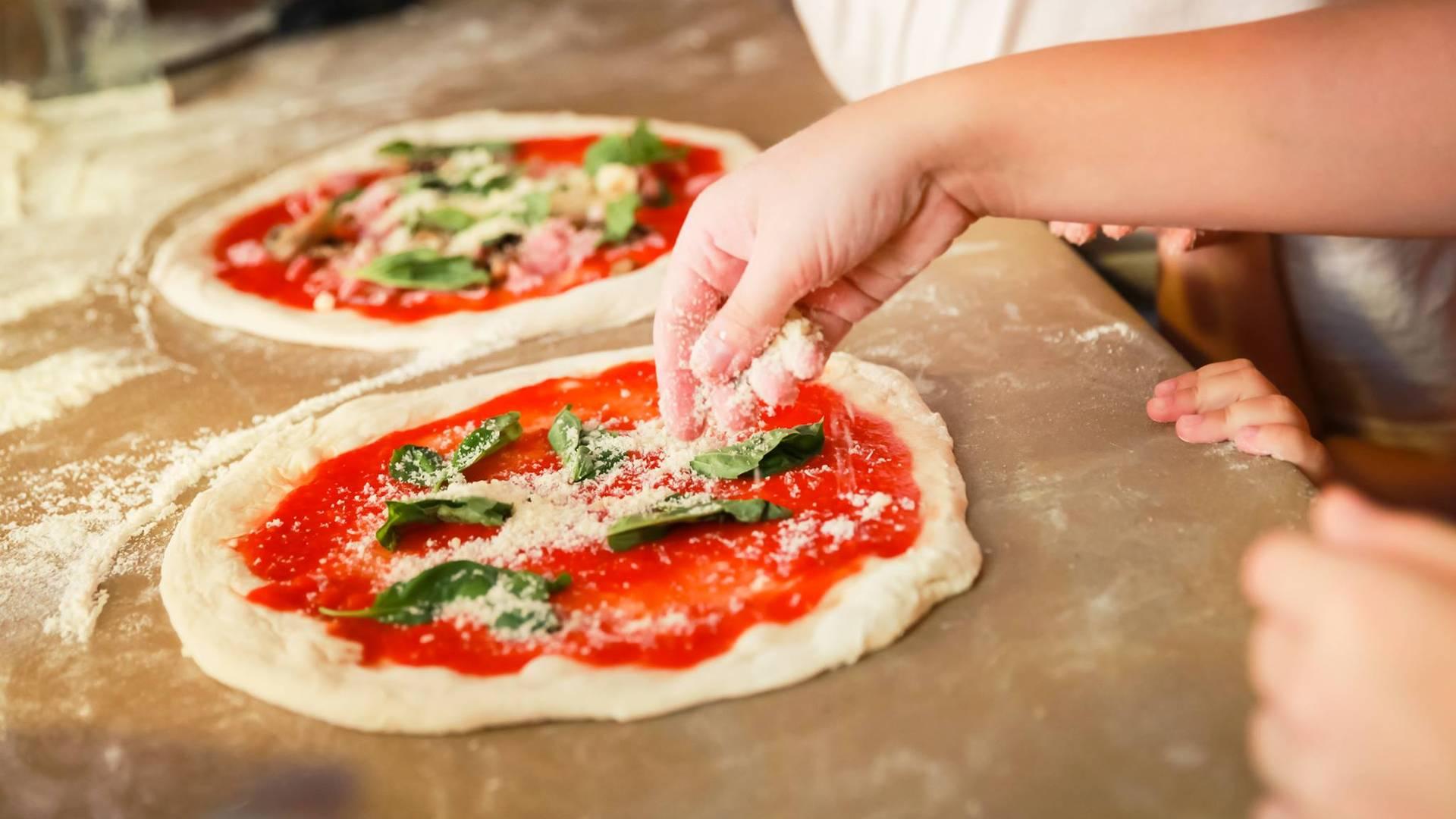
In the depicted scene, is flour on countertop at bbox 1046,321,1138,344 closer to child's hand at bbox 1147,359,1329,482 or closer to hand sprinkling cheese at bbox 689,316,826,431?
child's hand at bbox 1147,359,1329,482

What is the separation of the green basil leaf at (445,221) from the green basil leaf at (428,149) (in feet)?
1.58

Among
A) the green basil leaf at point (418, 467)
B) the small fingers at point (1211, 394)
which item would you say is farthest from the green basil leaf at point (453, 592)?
the small fingers at point (1211, 394)

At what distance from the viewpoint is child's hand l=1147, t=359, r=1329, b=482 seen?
65.6 inches

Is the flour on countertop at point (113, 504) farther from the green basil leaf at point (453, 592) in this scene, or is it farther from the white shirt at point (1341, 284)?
the white shirt at point (1341, 284)

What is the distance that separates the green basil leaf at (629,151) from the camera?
2850 millimetres

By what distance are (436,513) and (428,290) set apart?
38.2 inches

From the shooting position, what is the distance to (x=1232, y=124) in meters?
1.33

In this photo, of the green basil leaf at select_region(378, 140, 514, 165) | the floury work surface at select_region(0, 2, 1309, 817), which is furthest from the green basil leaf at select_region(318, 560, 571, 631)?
the green basil leaf at select_region(378, 140, 514, 165)

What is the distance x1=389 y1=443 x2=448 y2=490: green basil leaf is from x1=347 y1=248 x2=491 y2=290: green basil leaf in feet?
2.37

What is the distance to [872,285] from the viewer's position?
1672 mm

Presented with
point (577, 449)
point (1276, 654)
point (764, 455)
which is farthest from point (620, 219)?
point (1276, 654)

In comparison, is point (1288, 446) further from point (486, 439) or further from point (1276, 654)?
point (486, 439)

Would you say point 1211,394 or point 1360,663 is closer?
point 1360,663

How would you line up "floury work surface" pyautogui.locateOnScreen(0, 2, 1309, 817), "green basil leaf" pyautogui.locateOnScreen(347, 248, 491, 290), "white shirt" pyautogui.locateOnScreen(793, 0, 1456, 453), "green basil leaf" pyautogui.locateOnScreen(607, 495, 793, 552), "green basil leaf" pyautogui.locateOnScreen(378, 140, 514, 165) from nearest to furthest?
"floury work surface" pyautogui.locateOnScreen(0, 2, 1309, 817), "green basil leaf" pyautogui.locateOnScreen(607, 495, 793, 552), "white shirt" pyautogui.locateOnScreen(793, 0, 1456, 453), "green basil leaf" pyautogui.locateOnScreen(347, 248, 491, 290), "green basil leaf" pyautogui.locateOnScreen(378, 140, 514, 165)
